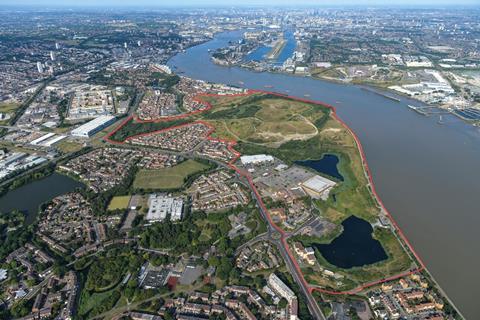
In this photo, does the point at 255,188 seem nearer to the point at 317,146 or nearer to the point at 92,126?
the point at 317,146

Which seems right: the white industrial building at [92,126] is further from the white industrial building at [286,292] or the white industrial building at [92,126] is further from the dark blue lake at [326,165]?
the white industrial building at [286,292]

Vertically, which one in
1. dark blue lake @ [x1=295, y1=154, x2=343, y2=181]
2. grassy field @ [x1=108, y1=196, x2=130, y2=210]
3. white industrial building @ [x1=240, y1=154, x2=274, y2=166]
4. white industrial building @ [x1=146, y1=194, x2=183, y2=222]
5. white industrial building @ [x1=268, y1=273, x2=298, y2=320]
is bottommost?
dark blue lake @ [x1=295, y1=154, x2=343, y2=181]

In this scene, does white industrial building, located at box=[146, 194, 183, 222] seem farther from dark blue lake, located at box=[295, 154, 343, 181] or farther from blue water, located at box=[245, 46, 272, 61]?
blue water, located at box=[245, 46, 272, 61]

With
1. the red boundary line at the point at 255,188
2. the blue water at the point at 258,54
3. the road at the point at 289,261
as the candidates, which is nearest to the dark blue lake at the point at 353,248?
the red boundary line at the point at 255,188

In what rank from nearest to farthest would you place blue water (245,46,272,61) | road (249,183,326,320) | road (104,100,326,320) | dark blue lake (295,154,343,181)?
road (249,183,326,320), road (104,100,326,320), dark blue lake (295,154,343,181), blue water (245,46,272,61)

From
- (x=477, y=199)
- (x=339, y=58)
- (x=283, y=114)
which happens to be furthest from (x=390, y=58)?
(x=477, y=199)

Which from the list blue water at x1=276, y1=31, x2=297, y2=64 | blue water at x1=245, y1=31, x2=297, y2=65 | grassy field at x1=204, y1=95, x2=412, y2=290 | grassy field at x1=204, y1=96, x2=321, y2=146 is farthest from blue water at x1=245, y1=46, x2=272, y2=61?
grassy field at x1=204, y1=95, x2=412, y2=290
